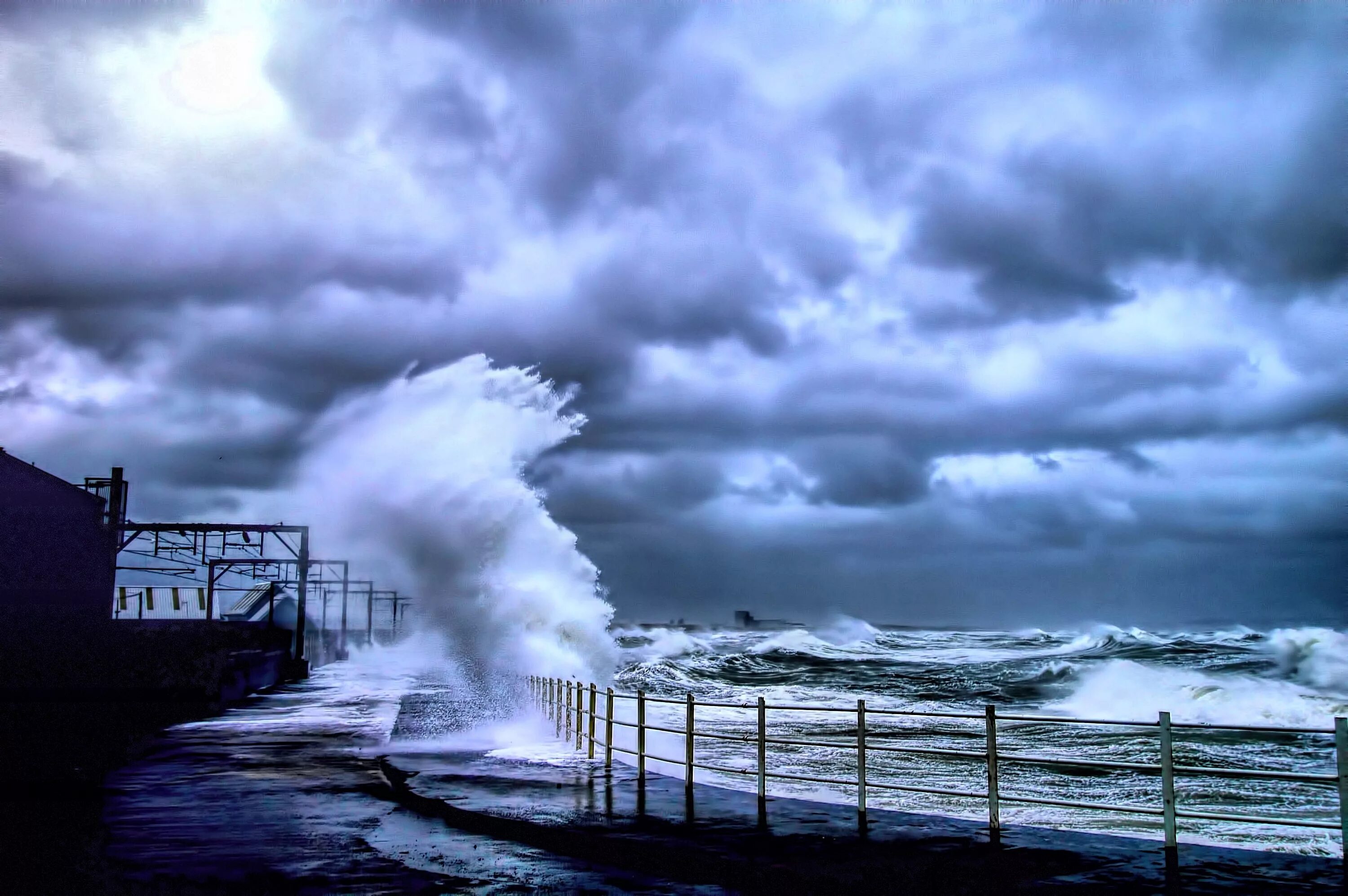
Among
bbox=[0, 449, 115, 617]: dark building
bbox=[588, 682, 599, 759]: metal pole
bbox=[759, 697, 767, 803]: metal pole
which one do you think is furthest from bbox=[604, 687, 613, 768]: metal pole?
bbox=[0, 449, 115, 617]: dark building

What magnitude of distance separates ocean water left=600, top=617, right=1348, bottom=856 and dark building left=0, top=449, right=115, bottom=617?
21910mm

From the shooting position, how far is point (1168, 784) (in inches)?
303

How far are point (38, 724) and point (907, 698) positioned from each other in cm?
2543

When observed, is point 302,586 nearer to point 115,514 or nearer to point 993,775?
point 115,514

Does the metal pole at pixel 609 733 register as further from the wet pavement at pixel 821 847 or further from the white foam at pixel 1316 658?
the white foam at pixel 1316 658

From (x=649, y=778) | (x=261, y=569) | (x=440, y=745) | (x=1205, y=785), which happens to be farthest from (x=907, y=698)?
(x=261, y=569)

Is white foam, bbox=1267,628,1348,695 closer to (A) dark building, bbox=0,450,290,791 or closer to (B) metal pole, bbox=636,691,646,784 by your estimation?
(B) metal pole, bbox=636,691,646,784

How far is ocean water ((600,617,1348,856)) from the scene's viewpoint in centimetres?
1422

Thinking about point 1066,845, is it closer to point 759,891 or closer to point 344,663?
point 759,891

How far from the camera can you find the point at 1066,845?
27.1ft

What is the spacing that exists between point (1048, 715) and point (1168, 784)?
79.3ft

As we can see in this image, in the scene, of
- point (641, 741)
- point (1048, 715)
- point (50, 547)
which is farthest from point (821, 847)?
point (50, 547)

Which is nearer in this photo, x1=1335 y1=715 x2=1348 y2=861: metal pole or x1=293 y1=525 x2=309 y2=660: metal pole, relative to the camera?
x1=1335 y1=715 x2=1348 y2=861: metal pole

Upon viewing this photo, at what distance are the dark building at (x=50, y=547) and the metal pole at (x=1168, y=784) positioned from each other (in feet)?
134
